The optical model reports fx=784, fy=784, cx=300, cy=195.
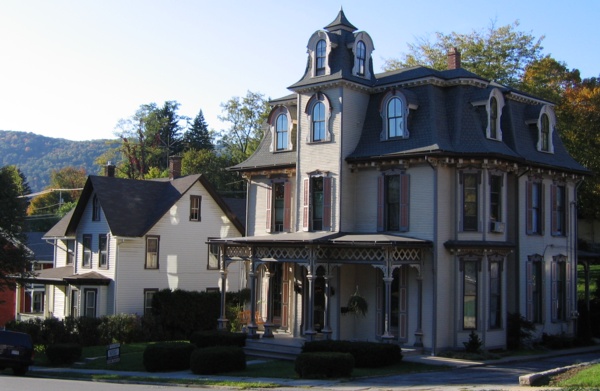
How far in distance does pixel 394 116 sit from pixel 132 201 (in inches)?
744

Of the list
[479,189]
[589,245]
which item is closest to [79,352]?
[479,189]

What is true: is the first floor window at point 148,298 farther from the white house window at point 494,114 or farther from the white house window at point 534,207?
the white house window at point 494,114

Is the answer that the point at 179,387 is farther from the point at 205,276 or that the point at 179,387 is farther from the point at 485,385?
the point at 205,276

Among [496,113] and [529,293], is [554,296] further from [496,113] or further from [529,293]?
[496,113]

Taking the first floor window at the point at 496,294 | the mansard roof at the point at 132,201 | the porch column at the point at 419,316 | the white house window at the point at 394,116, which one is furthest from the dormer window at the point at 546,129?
the mansard roof at the point at 132,201

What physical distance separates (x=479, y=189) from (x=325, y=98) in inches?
279

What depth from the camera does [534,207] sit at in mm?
33281

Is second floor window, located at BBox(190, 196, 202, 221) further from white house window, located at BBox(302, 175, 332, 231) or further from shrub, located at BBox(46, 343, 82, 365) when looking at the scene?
shrub, located at BBox(46, 343, 82, 365)

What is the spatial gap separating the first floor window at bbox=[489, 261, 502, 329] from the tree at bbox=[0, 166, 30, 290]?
891 inches

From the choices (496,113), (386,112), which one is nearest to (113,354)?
(386,112)

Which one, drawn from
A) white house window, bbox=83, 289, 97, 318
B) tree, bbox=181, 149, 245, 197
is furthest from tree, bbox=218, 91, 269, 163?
white house window, bbox=83, 289, 97, 318

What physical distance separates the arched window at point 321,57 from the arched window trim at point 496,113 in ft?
22.4

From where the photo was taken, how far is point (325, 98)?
31.6 m

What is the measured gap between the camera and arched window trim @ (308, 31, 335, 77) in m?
32.2
